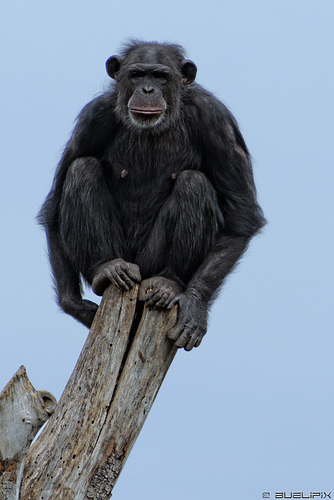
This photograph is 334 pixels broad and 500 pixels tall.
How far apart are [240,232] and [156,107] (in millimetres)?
1197

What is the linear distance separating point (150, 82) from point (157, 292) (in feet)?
5.58

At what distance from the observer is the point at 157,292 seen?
20.1 ft

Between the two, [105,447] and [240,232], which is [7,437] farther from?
[240,232]

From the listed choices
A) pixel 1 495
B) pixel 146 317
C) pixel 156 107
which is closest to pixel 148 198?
pixel 156 107

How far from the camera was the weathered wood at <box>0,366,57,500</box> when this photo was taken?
216 inches

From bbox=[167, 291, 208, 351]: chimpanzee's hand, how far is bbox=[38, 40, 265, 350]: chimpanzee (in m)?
0.05

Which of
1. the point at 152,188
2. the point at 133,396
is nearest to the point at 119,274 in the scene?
the point at 133,396

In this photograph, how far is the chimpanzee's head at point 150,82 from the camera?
21.7ft

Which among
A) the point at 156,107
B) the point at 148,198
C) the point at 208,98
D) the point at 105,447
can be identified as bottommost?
the point at 105,447

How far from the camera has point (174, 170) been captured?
271 inches

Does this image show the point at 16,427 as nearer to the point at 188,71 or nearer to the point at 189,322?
the point at 189,322

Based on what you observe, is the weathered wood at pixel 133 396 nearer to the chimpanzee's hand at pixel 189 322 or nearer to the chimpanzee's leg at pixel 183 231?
the chimpanzee's hand at pixel 189 322

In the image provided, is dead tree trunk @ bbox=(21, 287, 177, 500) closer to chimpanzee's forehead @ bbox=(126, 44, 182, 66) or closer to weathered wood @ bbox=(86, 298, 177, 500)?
weathered wood @ bbox=(86, 298, 177, 500)

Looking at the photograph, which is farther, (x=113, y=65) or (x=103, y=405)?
(x=113, y=65)
